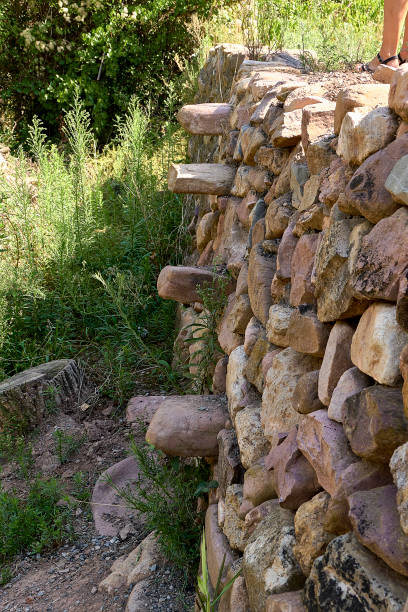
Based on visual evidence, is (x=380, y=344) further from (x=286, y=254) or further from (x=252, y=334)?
(x=252, y=334)

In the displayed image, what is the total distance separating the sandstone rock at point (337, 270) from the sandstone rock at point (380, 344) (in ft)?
0.35

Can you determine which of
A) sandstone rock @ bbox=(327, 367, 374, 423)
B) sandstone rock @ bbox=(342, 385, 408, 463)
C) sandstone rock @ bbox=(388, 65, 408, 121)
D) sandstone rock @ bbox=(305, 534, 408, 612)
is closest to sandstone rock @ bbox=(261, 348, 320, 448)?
sandstone rock @ bbox=(327, 367, 374, 423)

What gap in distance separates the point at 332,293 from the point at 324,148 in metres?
0.71

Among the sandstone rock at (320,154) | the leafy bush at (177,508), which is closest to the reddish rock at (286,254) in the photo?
the sandstone rock at (320,154)

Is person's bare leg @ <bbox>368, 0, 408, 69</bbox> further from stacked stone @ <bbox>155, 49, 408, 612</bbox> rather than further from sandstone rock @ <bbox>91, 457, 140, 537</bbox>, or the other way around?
sandstone rock @ <bbox>91, 457, 140, 537</bbox>

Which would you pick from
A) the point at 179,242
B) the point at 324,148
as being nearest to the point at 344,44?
the point at 179,242

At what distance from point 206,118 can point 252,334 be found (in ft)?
7.97

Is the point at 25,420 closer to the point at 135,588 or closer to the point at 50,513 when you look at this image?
the point at 50,513

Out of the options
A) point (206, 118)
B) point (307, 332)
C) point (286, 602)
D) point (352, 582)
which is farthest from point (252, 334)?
point (206, 118)

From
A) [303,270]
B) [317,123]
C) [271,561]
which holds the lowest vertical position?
[271,561]

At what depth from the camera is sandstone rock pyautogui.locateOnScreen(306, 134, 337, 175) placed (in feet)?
7.34

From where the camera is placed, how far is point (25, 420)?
3.96 metres

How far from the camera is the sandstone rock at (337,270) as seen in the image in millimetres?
1686

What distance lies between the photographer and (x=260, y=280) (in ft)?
8.62
